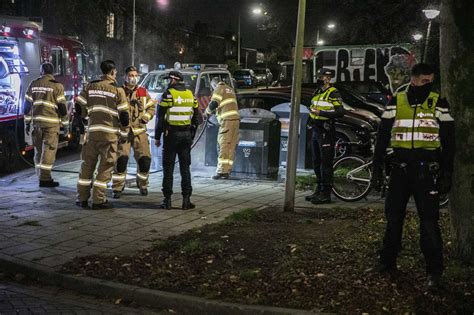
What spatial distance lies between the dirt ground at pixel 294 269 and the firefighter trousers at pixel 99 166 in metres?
1.90

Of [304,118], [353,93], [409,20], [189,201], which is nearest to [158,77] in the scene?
[304,118]

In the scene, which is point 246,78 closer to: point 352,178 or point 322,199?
point 352,178

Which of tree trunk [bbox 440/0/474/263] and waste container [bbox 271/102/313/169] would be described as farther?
waste container [bbox 271/102/313/169]

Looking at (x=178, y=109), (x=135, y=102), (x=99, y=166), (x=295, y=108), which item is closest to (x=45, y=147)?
(x=135, y=102)

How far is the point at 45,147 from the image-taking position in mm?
10234

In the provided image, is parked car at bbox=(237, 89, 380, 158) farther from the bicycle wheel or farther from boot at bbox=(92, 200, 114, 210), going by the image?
boot at bbox=(92, 200, 114, 210)

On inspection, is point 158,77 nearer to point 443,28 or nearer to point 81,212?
point 81,212

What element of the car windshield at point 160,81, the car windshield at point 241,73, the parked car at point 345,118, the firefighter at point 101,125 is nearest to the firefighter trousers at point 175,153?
the firefighter at point 101,125

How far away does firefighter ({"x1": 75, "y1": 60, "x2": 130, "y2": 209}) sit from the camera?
8.39 m

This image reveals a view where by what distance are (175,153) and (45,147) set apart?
2.88 m

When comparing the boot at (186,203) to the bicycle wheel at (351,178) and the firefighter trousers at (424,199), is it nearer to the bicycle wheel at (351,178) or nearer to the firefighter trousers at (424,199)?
the bicycle wheel at (351,178)

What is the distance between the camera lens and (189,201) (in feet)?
28.4

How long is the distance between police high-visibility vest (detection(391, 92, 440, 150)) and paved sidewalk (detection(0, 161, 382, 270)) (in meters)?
3.08

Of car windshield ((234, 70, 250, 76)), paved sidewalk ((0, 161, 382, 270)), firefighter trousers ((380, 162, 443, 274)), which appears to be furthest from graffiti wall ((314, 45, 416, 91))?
car windshield ((234, 70, 250, 76))
